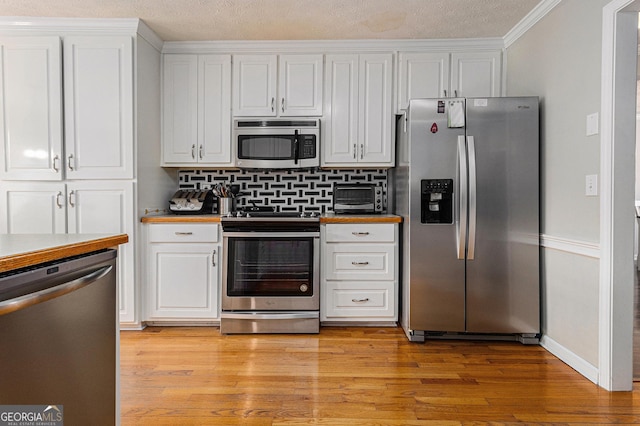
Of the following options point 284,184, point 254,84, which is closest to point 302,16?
point 254,84

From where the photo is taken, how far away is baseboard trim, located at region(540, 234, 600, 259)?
2238mm

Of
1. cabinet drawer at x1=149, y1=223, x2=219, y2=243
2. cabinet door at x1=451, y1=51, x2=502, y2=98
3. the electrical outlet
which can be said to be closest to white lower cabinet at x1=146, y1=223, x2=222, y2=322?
cabinet drawer at x1=149, y1=223, x2=219, y2=243

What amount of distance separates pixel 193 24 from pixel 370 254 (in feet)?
7.36

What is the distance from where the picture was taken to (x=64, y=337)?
1154 mm

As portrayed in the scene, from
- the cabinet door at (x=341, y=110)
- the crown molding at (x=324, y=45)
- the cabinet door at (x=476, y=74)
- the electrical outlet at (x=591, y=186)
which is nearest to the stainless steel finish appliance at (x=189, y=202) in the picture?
the cabinet door at (x=341, y=110)

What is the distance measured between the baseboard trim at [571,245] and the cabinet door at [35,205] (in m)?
3.48

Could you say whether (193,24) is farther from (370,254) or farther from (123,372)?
(123,372)

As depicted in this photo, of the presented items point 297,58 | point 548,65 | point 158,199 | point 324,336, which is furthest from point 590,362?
point 158,199

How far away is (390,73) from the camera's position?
11.1ft

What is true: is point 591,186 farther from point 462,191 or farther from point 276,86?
point 276,86

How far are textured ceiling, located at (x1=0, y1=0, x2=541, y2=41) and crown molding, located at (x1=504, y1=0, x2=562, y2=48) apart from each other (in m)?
0.04

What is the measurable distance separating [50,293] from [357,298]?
2371mm

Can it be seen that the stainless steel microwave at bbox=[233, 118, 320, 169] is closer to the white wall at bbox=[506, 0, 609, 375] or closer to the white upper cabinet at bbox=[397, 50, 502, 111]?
the white upper cabinet at bbox=[397, 50, 502, 111]

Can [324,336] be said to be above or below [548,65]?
below
